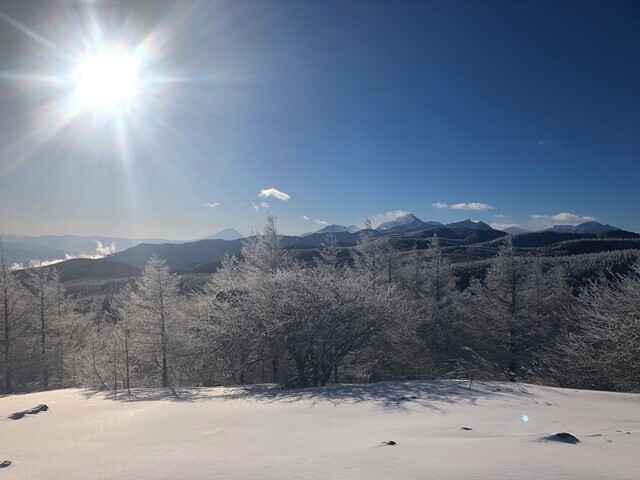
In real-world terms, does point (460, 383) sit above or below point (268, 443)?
below

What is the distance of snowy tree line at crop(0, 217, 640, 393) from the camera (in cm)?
1255

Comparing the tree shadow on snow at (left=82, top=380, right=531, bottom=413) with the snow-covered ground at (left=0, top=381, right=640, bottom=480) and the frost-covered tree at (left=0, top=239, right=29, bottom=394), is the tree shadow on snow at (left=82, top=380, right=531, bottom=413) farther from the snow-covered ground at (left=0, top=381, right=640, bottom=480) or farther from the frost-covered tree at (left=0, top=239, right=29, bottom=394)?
the frost-covered tree at (left=0, top=239, right=29, bottom=394)

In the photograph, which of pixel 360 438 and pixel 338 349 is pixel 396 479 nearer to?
pixel 360 438

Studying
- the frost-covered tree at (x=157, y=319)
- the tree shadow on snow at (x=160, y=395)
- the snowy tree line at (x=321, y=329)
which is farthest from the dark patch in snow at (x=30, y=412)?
the frost-covered tree at (x=157, y=319)

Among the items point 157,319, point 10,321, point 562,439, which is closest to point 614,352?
point 562,439

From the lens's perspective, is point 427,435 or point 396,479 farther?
point 427,435

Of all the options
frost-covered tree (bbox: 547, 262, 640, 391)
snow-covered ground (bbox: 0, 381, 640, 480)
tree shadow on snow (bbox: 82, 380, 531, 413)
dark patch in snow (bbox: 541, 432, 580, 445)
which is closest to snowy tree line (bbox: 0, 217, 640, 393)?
frost-covered tree (bbox: 547, 262, 640, 391)

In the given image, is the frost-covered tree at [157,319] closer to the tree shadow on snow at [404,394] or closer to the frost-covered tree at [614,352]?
the tree shadow on snow at [404,394]

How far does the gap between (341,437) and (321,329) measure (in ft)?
24.5

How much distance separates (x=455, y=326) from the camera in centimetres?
2827

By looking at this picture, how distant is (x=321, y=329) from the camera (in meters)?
12.4

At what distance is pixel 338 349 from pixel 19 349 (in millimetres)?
22761

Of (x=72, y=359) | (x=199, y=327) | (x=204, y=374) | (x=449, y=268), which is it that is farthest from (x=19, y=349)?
(x=449, y=268)

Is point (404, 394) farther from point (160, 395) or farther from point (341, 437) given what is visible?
point (160, 395)
